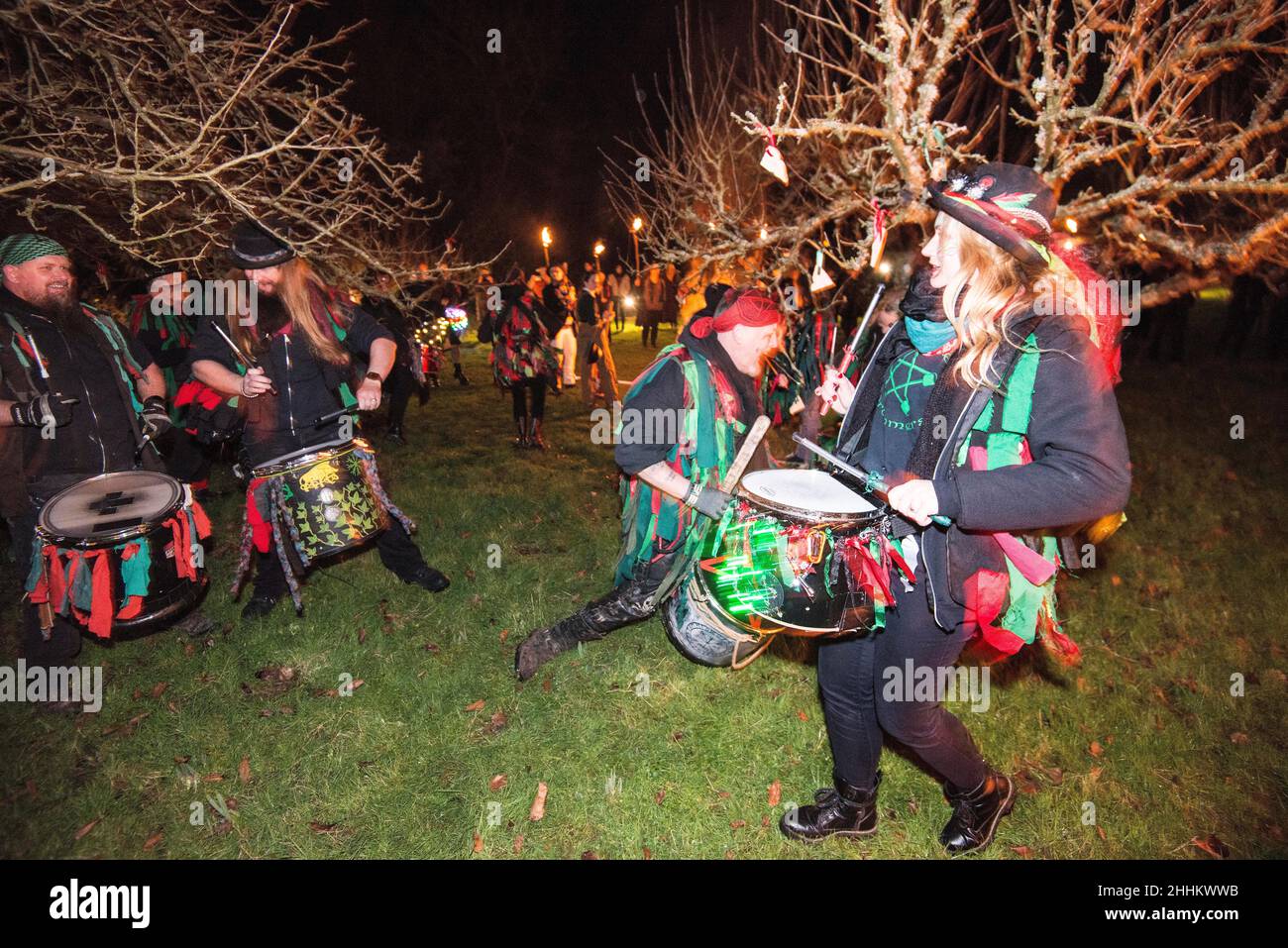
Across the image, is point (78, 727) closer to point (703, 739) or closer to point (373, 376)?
point (373, 376)

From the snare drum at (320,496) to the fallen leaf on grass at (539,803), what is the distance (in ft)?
5.10

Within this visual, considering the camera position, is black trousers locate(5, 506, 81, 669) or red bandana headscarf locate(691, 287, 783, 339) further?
black trousers locate(5, 506, 81, 669)

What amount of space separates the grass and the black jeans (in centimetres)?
52

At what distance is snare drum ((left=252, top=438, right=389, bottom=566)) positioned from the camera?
3.43 metres

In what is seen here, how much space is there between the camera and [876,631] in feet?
7.78

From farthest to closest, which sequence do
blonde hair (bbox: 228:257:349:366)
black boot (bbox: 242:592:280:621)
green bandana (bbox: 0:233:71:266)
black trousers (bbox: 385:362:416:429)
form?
1. black trousers (bbox: 385:362:416:429)
2. black boot (bbox: 242:592:280:621)
3. blonde hair (bbox: 228:257:349:366)
4. green bandana (bbox: 0:233:71:266)

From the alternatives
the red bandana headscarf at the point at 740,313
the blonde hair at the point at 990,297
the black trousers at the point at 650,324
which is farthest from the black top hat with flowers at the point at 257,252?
the black trousers at the point at 650,324

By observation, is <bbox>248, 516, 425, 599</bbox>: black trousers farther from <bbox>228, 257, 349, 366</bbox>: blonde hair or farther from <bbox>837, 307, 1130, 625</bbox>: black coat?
<bbox>837, 307, 1130, 625</bbox>: black coat

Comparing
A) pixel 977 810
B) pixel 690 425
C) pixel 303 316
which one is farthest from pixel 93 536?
pixel 977 810

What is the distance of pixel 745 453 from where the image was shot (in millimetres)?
2939

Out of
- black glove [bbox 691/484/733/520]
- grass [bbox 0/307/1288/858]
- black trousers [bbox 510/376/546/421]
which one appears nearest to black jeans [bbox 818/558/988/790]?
grass [bbox 0/307/1288/858]

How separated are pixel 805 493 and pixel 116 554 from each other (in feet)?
9.83

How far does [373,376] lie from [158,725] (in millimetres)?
2097
